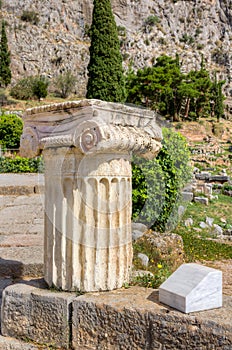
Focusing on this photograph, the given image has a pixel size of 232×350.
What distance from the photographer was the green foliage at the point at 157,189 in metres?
5.68

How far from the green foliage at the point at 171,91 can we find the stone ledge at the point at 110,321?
3408 centimetres

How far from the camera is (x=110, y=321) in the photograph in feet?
6.28

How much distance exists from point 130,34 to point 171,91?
28.0m

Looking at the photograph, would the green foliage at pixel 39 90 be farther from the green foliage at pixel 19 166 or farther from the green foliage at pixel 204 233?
the green foliage at pixel 204 233

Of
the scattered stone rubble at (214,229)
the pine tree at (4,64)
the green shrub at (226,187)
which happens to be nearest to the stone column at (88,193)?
the scattered stone rubble at (214,229)

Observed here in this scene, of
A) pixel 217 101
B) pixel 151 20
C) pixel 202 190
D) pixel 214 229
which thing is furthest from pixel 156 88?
pixel 151 20

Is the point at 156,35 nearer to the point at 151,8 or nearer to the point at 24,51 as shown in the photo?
the point at 151,8

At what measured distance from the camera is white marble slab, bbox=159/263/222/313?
5.79 feet

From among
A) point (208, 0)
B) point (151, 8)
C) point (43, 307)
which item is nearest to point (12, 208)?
point (43, 307)

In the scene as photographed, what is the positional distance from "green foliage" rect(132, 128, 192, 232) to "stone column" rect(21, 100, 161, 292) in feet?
10.4

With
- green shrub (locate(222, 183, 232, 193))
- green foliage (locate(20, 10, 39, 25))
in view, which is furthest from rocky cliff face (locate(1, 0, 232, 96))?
green shrub (locate(222, 183, 232, 193))

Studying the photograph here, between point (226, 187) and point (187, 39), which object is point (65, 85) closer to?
point (187, 39)

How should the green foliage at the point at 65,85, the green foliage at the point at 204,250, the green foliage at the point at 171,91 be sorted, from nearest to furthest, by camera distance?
the green foliage at the point at 204,250 → the green foliage at the point at 171,91 → the green foliage at the point at 65,85

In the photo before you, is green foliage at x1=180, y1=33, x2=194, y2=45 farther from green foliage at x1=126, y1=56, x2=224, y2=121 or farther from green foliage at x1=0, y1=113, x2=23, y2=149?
green foliage at x1=0, y1=113, x2=23, y2=149
